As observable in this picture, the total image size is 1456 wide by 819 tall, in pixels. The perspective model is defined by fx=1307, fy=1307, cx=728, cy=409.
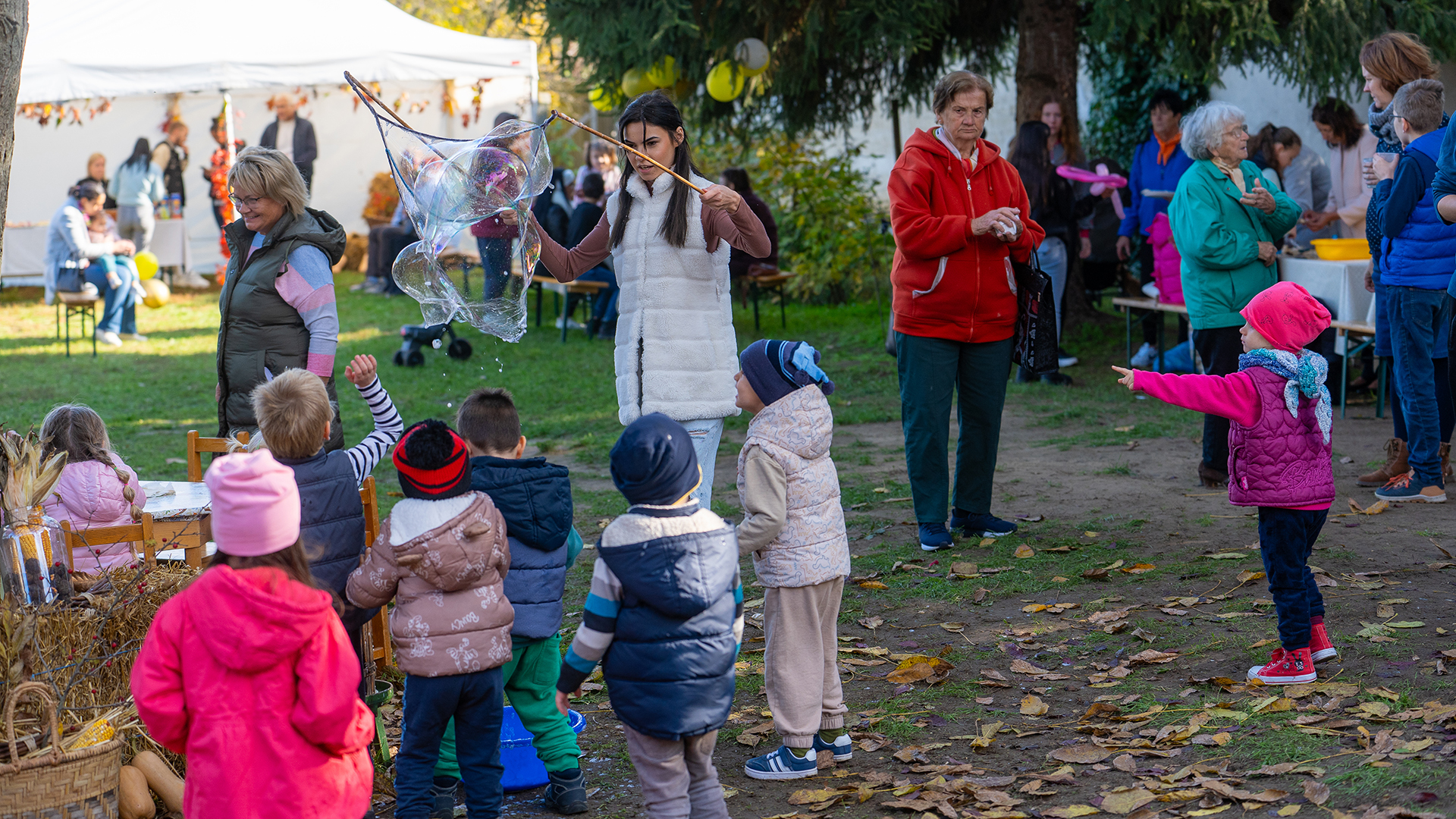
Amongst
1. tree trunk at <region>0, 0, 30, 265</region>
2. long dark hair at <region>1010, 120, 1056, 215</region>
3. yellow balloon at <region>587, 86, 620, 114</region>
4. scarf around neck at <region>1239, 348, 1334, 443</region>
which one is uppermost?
yellow balloon at <region>587, 86, 620, 114</region>

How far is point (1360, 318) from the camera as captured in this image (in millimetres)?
8992

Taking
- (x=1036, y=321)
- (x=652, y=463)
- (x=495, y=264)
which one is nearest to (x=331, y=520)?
(x=652, y=463)

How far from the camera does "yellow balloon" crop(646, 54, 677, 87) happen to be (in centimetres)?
1130

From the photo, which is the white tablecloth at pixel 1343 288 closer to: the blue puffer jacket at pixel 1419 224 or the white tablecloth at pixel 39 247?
the blue puffer jacket at pixel 1419 224

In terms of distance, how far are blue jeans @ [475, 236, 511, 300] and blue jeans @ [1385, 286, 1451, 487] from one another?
4.49 m

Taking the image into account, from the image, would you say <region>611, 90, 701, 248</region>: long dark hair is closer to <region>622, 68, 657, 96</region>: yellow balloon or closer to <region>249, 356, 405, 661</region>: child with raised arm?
<region>249, 356, 405, 661</region>: child with raised arm

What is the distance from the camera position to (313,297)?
4.92 metres

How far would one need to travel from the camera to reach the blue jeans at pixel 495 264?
4902 millimetres

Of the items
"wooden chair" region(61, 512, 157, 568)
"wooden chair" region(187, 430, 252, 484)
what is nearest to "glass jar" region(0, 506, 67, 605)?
"wooden chair" region(61, 512, 157, 568)

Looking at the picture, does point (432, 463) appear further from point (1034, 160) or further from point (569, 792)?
point (1034, 160)

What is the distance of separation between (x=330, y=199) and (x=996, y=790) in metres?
20.8

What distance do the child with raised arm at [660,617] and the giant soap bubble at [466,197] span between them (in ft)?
5.49

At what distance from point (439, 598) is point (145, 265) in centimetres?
1514

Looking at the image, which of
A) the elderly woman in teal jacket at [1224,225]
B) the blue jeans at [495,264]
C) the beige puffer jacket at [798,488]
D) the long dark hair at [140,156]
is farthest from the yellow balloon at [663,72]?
the long dark hair at [140,156]
